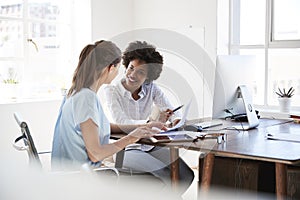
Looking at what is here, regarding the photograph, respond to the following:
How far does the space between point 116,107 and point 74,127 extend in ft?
2.25

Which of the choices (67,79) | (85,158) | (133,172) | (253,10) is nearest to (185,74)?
(253,10)

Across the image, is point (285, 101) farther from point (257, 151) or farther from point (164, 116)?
point (257, 151)

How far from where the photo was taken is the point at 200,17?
4.09 m

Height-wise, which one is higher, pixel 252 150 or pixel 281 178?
pixel 252 150

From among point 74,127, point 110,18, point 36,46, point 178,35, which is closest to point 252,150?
point 74,127

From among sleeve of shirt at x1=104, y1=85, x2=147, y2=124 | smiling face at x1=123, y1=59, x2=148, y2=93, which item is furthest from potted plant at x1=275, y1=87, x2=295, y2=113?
sleeve of shirt at x1=104, y1=85, x2=147, y2=124

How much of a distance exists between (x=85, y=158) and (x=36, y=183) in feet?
0.85

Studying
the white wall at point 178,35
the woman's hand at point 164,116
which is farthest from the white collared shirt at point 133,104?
the white wall at point 178,35

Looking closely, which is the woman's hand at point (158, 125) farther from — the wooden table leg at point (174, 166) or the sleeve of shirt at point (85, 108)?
the sleeve of shirt at point (85, 108)

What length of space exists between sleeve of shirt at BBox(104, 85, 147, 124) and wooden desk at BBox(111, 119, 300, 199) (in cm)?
40

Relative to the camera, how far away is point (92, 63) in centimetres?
219

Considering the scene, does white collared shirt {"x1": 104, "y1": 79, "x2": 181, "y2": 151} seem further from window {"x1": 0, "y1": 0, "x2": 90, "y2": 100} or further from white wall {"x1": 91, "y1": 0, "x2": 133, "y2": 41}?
white wall {"x1": 91, "y1": 0, "x2": 133, "y2": 41}

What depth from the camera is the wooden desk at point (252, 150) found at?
1.95 metres

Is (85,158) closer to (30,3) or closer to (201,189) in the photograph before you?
(201,189)
